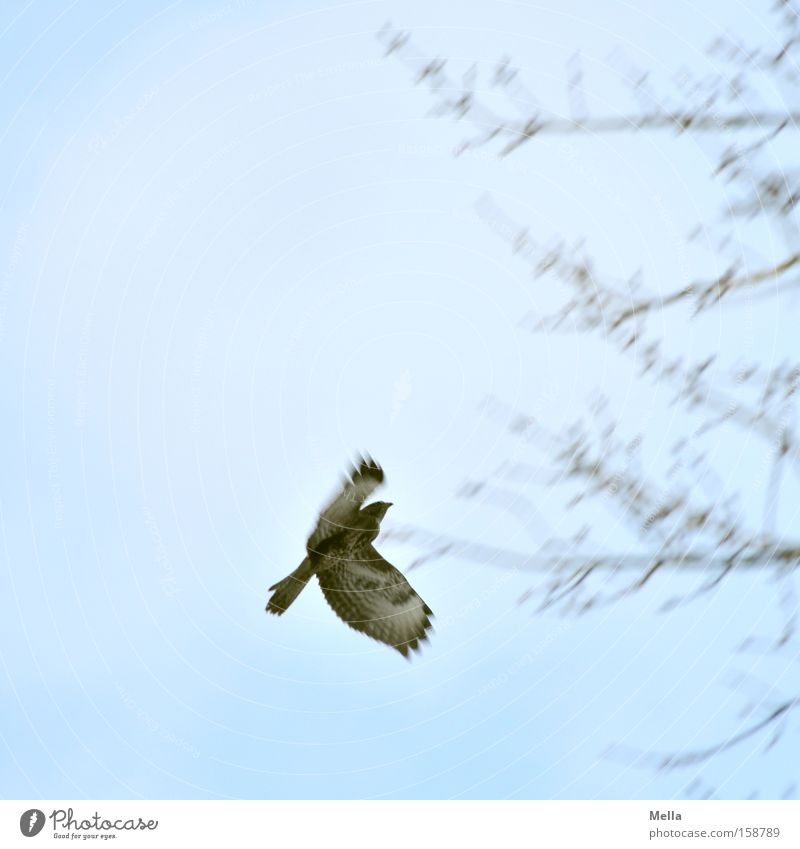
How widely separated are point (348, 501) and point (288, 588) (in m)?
0.54

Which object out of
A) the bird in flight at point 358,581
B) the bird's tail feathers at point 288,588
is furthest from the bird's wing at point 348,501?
the bird's tail feathers at point 288,588

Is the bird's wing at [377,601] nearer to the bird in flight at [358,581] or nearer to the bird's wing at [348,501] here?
the bird in flight at [358,581]

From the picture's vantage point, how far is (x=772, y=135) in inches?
146

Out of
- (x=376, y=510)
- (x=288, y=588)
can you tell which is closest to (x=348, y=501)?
(x=376, y=510)

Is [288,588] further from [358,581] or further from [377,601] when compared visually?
[377,601]

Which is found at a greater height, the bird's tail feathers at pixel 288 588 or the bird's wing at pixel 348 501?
the bird's wing at pixel 348 501

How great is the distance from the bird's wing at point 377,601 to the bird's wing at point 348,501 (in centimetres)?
20

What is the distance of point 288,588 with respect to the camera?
5.43 metres

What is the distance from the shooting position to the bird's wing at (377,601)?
205 inches

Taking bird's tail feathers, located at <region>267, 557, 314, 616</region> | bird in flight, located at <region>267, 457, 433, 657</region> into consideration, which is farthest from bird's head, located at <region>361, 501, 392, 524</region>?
bird's tail feathers, located at <region>267, 557, 314, 616</region>

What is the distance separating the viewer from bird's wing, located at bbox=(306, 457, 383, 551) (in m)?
5.47

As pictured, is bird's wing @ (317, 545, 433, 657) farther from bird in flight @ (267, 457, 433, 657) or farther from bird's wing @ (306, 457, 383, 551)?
bird's wing @ (306, 457, 383, 551)
